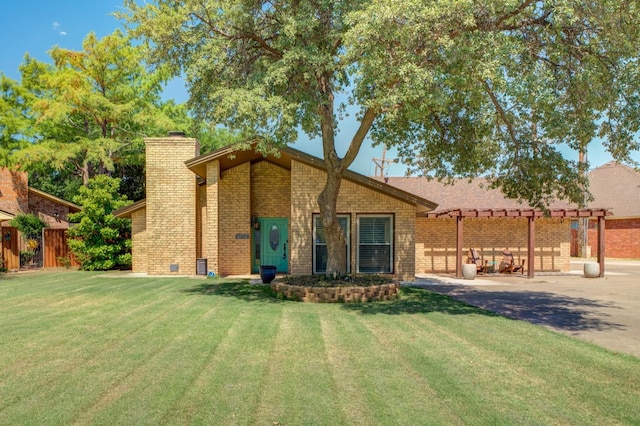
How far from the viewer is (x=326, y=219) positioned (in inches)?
484

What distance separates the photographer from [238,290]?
1269 cm

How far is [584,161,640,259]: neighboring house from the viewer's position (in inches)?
1164

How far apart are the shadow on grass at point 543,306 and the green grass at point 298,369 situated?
34.0 inches

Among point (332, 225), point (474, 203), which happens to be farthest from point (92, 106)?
point (474, 203)

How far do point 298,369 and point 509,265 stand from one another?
601 inches

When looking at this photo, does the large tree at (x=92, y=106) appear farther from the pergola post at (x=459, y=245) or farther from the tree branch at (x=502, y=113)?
the tree branch at (x=502, y=113)

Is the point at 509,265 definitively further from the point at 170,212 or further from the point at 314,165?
the point at 170,212

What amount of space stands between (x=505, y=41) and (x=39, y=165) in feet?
79.3

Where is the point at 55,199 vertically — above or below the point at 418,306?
above

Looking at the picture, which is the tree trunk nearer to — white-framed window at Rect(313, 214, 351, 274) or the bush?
white-framed window at Rect(313, 214, 351, 274)

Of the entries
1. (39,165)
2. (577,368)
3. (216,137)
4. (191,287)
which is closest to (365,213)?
(191,287)

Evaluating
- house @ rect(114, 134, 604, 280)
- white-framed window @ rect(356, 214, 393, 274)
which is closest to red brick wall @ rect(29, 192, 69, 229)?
house @ rect(114, 134, 604, 280)

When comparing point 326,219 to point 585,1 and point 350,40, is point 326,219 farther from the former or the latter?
point 585,1

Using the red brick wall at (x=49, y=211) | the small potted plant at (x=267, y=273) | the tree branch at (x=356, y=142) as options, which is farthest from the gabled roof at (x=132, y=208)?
the tree branch at (x=356, y=142)
